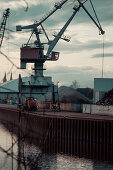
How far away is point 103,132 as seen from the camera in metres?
56.5

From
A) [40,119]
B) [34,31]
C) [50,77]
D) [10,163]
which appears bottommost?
[10,163]

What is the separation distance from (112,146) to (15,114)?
41187 millimetres

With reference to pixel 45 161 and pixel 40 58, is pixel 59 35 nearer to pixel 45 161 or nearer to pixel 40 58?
pixel 40 58

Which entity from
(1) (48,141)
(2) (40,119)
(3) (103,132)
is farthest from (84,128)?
(2) (40,119)

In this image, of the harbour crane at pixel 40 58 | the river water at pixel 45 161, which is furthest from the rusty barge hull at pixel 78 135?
the harbour crane at pixel 40 58

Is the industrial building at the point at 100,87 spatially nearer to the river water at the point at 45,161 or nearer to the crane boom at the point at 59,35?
the crane boom at the point at 59,35

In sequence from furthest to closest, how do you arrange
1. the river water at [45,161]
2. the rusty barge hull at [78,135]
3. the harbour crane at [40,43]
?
1. the harbour crane at [40,43]
2. the rusty barge hull at [78,135]
3. the river water at [45,161]

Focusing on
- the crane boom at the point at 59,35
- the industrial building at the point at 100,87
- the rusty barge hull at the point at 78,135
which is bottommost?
the rusty barge hull at the point at 78,135

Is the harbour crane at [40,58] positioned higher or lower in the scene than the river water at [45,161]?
higher

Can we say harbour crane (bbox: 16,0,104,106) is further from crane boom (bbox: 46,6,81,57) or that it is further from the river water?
the river water

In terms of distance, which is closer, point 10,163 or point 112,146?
point 10,163

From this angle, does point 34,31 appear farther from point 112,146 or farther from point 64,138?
point 112,146

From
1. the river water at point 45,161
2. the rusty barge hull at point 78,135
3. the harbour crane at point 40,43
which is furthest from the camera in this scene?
the harbour crane at point 40,43

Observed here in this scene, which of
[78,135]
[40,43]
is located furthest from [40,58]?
[78,135]
